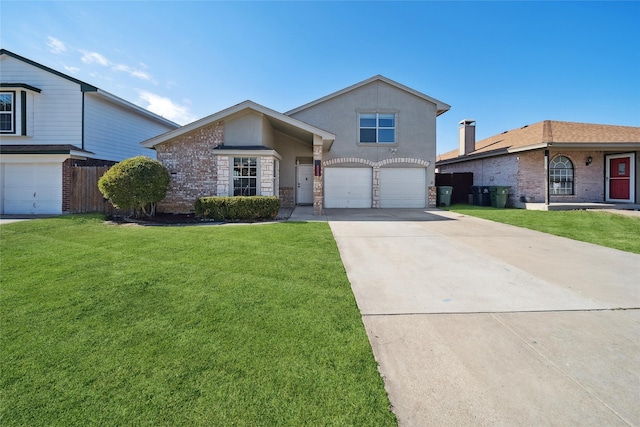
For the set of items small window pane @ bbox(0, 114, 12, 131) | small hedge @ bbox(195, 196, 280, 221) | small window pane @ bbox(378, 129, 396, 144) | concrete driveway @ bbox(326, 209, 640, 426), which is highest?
small window pane @ bbox(378, 129, 396, 144)

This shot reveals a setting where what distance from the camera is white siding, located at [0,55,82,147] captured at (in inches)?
528

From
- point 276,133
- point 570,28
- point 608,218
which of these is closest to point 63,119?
point 276,133

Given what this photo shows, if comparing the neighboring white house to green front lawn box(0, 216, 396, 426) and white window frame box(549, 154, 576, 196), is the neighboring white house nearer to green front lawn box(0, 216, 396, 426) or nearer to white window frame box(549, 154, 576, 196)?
green front lawn box(0, 216, 396, 426)

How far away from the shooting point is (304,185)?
17.6 m

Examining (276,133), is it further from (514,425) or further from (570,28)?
(514,425)

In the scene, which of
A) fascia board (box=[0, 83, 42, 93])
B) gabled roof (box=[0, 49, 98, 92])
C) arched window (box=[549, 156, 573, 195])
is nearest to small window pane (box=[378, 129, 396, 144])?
arched window (box=[549, 156, 573, 195])

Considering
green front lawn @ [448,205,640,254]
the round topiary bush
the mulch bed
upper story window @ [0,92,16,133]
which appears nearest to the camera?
green front lawn @ [448,205,640,254]

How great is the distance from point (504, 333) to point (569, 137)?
16507 mm

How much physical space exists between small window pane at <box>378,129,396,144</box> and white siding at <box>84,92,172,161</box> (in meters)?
13.6

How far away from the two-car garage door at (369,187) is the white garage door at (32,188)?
1199 cm

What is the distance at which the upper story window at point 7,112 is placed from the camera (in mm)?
13211

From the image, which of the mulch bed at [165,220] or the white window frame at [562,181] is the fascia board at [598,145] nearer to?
the white window frame at [562,181]

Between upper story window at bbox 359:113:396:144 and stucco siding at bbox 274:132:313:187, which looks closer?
upper story window at bbox 359:113:396:144

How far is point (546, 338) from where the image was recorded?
9.97 ft
